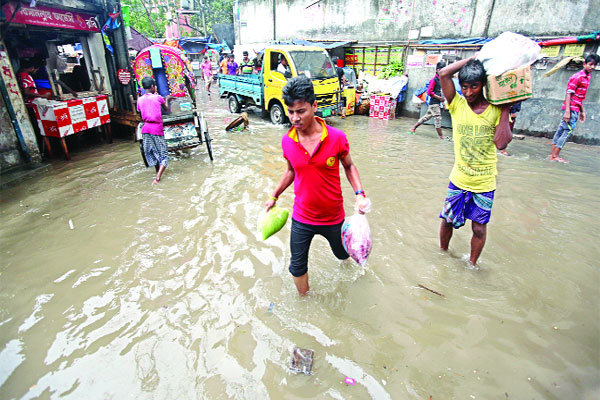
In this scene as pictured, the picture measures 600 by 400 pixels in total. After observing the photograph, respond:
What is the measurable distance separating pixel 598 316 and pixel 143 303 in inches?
144

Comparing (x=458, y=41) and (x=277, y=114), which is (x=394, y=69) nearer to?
(x=458, y=41)

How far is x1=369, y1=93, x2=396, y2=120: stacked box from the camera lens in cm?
1067

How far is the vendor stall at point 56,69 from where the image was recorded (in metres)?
5.95

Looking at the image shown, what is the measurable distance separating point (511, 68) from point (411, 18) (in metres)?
10.6

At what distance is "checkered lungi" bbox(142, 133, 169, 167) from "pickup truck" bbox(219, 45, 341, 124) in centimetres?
377

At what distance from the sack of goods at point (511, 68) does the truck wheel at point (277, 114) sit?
→ 7580 millimetres

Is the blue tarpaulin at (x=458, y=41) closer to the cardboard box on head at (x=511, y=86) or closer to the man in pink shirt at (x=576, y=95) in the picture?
the man in pink shirt at (x=576, y=95)

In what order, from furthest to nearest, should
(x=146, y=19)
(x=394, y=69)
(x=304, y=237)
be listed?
1. (x=146, y=19)
2. (x=394, y=69)
3. (x=304, y=237)

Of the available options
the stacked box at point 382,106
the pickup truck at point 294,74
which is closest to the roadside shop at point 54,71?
the pickup truck at point 294,74

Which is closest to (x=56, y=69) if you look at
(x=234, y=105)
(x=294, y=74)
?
(x=234, y=105)

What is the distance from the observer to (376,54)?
1241 centimetres

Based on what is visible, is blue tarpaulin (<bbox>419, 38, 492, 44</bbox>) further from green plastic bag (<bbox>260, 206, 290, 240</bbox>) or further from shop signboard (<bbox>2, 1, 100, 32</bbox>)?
green plastic bag (<bbox>260, 206, 290, 240</bbox>)

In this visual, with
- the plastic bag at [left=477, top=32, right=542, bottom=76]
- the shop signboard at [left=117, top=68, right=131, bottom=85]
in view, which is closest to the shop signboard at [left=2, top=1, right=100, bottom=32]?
the shop signboard at [left=117, top=68, right=131, bottom=85]

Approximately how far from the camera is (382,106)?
10.8m
